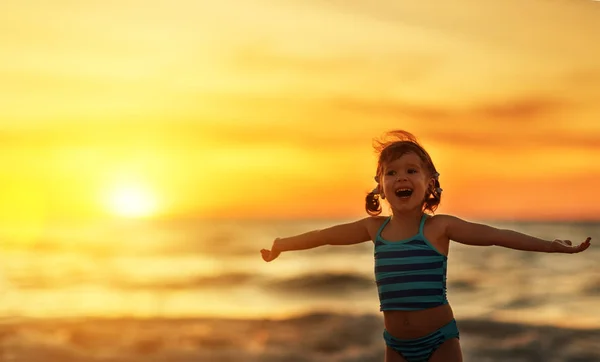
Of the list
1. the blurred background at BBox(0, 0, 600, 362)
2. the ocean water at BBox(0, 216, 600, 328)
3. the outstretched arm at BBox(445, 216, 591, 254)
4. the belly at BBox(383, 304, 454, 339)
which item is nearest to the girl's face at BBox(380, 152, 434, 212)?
the outstretched arm at BBox(445, 216, 591, 254)

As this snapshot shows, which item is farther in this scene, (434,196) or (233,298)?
(233,298)

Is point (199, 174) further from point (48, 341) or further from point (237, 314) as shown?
point (48, 341)

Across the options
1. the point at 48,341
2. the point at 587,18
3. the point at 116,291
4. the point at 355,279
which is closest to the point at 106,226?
the point at 116,291

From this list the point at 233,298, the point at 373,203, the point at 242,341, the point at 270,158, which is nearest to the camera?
the point at 373,203

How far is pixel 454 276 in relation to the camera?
584cm

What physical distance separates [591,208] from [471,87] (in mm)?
1849

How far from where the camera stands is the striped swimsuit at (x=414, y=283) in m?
1.97

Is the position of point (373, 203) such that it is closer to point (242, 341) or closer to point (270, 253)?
point (270, 253)

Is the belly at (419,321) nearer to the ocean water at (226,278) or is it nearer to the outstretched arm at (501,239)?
the outstretched arm at (501,239)

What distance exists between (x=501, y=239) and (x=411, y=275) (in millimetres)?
235

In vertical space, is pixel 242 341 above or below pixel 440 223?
above

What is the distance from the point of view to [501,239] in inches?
76.5

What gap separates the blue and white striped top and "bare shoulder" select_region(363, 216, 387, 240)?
0.08m

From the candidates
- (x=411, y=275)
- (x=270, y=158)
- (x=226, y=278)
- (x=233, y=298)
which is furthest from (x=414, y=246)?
(x=226, y=278)
